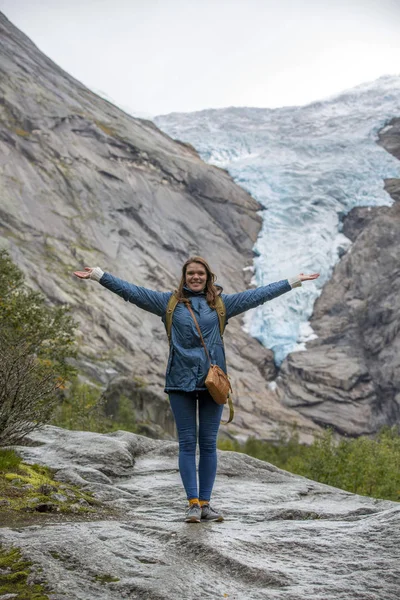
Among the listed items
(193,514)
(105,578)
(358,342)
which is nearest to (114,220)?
(358,342)

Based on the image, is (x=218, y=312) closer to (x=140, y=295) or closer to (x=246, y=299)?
(x=246, y=299)

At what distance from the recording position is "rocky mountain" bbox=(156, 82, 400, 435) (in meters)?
71.2

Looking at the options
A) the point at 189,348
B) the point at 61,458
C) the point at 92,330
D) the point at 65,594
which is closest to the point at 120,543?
the point at 65,594

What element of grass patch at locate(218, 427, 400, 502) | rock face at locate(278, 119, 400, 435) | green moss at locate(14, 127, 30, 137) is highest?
green moss at locate(14, 127, 30, 137)

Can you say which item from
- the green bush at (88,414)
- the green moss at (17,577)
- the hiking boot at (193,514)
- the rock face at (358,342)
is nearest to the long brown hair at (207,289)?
the hiking boot at (193,514)

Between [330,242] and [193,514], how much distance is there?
8335 centimetres

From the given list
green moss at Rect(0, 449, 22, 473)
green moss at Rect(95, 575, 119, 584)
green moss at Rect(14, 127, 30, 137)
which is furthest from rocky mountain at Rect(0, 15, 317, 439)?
green moss at Rect(95, 575, 119, 584)

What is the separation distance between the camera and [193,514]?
22.5 feet

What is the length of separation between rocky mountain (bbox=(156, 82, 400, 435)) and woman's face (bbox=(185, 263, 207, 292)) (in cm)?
6272

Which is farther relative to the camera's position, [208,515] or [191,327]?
[191,327]

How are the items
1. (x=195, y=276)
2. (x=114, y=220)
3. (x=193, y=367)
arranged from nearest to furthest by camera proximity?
(x=193, y=367)
(x=195, y=276)
(x=114, y=220)

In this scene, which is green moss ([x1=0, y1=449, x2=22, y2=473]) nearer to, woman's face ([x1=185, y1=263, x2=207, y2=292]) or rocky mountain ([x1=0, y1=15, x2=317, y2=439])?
woman's face ([x1=185, y1=263, x2=207, y2=292])

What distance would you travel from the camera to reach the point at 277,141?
105875 mm

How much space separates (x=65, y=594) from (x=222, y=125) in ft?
380
